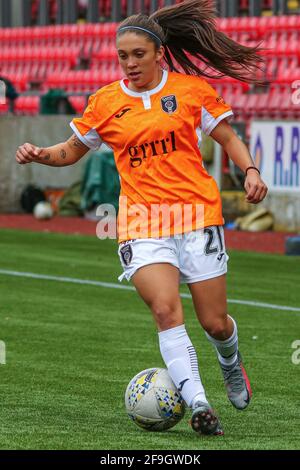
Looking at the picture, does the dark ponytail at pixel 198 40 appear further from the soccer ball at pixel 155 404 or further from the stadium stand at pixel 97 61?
the stadium stand at pixel 97 61

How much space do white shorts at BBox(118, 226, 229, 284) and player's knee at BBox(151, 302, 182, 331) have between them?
0.72 ft

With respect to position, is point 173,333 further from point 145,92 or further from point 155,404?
point 145,92

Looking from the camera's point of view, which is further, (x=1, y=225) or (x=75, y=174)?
(x=75, y=174)

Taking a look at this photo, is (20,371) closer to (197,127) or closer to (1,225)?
(197,127)

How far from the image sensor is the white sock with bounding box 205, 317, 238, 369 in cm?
672

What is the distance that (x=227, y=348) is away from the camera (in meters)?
6.77

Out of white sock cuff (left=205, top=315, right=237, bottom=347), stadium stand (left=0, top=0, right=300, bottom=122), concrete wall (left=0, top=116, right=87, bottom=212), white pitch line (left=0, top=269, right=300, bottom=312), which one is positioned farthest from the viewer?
concrete wall (left=0, top=116, right=87, bottom=212)

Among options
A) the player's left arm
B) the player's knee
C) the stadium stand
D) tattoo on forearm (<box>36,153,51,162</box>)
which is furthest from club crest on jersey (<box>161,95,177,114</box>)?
the stadium stand

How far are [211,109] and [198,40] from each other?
0.50m

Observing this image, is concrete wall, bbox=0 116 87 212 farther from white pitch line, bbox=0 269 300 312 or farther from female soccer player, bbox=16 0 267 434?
female soccer player, bbox=16 0 267 434

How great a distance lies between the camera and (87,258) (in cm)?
1670

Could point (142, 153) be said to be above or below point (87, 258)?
above
